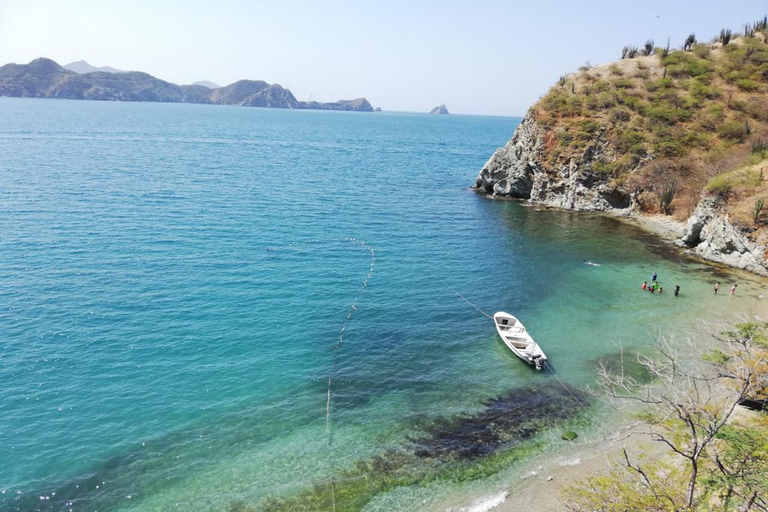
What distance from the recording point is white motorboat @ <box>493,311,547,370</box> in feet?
112

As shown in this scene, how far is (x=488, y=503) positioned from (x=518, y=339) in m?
16.2

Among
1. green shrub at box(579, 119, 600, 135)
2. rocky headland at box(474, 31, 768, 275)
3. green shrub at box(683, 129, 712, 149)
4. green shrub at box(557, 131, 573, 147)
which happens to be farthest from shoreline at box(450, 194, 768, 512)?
green shrub at box(579, 119, 600, 135)

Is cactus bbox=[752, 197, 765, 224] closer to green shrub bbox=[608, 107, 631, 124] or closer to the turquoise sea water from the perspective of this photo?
the turquoise sea water

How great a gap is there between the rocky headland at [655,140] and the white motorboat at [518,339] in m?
32.2

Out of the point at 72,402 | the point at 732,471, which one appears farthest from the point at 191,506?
the point at 732,471

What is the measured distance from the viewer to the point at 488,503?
22641 millimetres

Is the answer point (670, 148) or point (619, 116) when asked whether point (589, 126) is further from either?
point (670, 148)

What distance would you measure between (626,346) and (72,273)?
48.7 meters

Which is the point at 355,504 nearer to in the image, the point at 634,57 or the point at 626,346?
the point at 626,346

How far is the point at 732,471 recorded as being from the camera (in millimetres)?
17312

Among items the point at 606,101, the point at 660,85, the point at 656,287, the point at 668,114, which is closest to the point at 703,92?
the point at 660,85

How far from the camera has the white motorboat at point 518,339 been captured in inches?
1344

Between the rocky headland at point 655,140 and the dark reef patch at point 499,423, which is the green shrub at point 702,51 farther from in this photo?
the dark reef patch at point 499,423

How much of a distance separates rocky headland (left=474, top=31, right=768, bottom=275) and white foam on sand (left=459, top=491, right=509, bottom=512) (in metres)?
47.2
